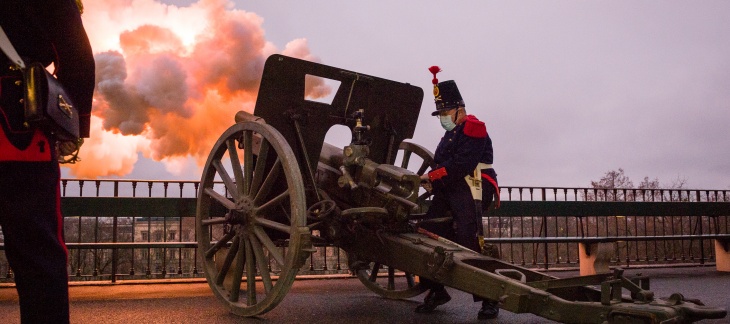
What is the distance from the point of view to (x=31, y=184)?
1.82 meters

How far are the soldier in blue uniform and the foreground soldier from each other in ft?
9.51

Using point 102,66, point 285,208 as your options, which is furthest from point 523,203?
point 102,66

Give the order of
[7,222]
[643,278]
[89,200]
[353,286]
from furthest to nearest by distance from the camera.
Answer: [353,286] < [89,200] < [643,278] < [7,222]

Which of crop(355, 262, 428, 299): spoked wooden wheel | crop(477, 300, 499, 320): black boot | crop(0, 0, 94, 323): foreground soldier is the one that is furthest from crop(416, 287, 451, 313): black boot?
crop(0, 0, 94, 323): foreground soldier

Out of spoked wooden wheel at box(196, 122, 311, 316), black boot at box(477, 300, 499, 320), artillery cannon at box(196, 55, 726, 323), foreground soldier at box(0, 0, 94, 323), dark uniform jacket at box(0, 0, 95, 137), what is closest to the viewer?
foreground soldier at box(0, 0, 94, 323)

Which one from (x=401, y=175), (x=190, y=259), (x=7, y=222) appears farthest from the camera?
(x=190, y=259)

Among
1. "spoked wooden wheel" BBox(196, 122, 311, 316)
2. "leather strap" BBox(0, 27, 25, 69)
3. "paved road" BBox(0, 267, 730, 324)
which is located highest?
"leather strap" BBox(0, 27, 25, 69)

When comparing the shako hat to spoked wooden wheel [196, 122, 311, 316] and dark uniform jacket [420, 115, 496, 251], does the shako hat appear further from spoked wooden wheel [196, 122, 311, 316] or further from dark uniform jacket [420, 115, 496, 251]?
spoked wooden wheel [196, 122, 311, 316]

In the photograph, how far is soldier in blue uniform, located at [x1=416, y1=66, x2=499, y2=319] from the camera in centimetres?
440

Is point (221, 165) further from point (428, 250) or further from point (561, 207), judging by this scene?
point (561, 207)

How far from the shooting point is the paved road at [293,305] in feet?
13.9

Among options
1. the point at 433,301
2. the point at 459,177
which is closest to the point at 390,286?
the point at 433,301

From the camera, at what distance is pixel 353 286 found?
6.37 meters

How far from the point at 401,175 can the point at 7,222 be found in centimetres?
250
